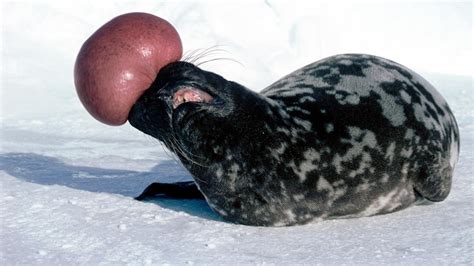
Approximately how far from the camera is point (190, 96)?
2723mm

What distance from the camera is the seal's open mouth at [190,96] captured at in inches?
106

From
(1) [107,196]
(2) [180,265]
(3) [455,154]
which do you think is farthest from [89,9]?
(2) [180,265]

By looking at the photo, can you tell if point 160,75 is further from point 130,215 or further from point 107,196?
point 107,196

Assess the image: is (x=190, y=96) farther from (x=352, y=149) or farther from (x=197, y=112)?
(x=352, y=149)

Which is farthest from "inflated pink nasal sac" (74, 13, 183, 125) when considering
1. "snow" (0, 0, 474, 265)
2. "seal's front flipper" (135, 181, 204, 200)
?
"seal's front flipper" (135, 181, 204, 200)

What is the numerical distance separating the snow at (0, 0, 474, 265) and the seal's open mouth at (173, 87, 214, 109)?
465 mm

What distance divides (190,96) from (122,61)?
0.28m

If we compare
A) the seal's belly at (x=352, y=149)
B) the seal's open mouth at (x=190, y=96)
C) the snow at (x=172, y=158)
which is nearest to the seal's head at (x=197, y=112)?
the seal's open mouth at (x=190, y=96)

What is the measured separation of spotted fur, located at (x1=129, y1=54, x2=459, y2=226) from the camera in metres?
2.72

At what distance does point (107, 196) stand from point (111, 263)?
103cm

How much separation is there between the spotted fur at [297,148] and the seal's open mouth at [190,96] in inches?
0.8

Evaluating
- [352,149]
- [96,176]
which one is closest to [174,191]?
[96,176]

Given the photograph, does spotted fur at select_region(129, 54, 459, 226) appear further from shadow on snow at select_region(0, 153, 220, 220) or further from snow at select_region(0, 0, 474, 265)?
shadow on snow at select_region(0, 153, 220, 220)

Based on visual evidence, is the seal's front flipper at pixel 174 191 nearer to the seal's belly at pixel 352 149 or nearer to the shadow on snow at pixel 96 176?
the shadow on snow at pixel 96 176
